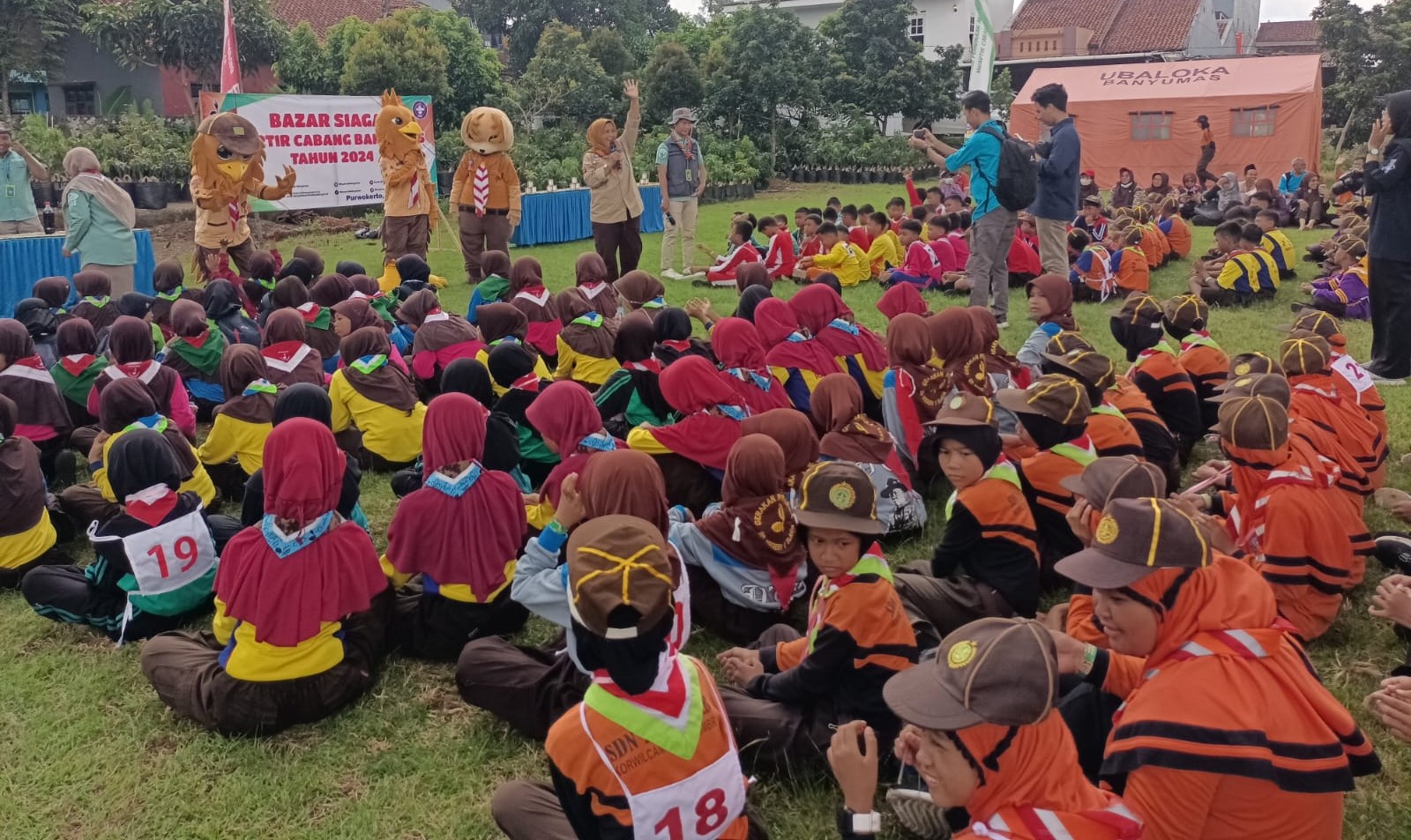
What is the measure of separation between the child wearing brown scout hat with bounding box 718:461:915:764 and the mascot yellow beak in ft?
26.4

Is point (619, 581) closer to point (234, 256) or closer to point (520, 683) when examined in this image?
point (520, 683)

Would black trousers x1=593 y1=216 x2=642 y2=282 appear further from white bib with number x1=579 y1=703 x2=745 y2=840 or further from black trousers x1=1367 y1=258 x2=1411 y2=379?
white bib with number x1=579 y1=703 x2=745 y2=840

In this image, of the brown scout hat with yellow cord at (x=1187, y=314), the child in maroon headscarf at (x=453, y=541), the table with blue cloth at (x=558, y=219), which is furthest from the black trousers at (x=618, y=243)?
the child in maroon headscarf at (x=453, y=541)

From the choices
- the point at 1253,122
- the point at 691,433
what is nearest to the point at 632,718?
the point at 691,433

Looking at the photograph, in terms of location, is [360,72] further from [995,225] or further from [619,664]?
[619,664]

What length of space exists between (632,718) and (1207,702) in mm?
1117

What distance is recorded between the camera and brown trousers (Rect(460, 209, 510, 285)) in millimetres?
10211

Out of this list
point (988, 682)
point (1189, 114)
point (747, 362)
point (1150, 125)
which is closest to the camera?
point (988, 682)

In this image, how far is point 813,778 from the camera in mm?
2900

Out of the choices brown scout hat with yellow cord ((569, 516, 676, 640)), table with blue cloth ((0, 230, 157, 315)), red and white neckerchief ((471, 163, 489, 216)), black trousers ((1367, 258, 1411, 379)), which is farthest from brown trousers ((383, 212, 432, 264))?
brown scout hat with yellow cord ((569, 516, 676, 640))

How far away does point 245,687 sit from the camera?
316 centimetres

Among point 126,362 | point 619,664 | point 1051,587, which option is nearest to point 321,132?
point 126,362

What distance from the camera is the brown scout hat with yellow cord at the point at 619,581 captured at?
195cm

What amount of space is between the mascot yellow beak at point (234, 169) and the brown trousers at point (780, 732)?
26.6 feet
